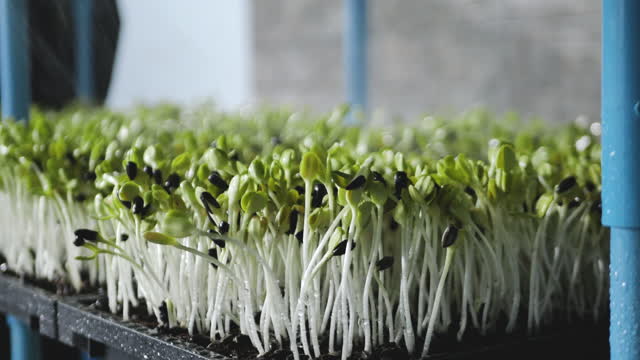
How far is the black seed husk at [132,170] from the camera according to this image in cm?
142

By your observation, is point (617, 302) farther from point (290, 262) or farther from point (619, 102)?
point (290, 262)

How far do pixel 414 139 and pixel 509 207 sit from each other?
101 centimetres

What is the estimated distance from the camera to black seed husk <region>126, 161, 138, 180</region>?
4.66 ft

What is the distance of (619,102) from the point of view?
3.50 feet

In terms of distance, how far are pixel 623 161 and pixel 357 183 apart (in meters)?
0.36

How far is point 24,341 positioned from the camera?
6.34ft

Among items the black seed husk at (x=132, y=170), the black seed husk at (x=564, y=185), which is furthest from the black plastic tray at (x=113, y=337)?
the black seed husk at (x=564, y=185)

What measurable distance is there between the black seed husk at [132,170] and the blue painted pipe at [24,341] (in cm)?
68

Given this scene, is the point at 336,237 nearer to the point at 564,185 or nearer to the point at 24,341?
the point at 564,185

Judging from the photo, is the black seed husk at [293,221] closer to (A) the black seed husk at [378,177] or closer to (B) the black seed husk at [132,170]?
(A) the black seed husk at [378,177]

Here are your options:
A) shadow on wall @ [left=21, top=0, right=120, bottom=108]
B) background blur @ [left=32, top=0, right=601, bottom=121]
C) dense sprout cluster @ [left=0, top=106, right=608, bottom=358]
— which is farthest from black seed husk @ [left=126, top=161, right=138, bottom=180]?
shadow on wall @ [left=21, top=0, right=120, bottom=108]

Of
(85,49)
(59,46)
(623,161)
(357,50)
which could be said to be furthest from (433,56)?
(623,161)

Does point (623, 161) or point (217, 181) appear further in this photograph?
point (217, 181)

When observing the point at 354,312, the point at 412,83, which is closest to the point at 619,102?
the point at 354,312
